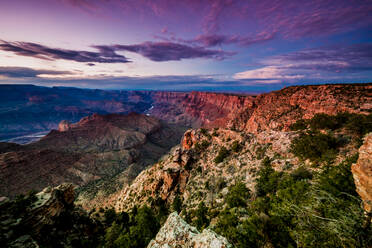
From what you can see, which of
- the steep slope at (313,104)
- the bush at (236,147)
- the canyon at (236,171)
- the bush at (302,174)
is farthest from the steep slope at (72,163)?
the steep slope at (313,104)

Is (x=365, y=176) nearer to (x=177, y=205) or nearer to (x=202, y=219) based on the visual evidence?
(x=202, y=219)

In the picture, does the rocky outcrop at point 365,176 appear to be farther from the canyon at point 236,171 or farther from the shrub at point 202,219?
the shrub at point 202,219

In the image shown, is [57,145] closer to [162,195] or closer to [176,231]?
[162,195]

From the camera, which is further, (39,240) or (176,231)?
(39,240)

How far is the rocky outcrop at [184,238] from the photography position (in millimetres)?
6155

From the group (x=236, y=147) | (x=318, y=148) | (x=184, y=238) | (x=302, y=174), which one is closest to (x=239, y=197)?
(x=302, y=174)

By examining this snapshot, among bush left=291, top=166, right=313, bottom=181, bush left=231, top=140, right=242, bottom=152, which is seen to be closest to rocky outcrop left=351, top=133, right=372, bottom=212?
bush left=291, top=166, right=313, bottom=181

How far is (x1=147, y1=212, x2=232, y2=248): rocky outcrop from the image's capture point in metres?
6.15

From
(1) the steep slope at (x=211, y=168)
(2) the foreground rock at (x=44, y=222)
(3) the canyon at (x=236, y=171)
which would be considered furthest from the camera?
(1) the steep slope at (x=211, y=168)

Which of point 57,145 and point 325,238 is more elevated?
point 325,238

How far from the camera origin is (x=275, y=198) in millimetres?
11945

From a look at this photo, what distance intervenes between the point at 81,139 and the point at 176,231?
172 meters

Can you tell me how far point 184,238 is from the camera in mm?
7031

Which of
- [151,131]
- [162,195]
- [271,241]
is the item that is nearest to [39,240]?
[162,195]
